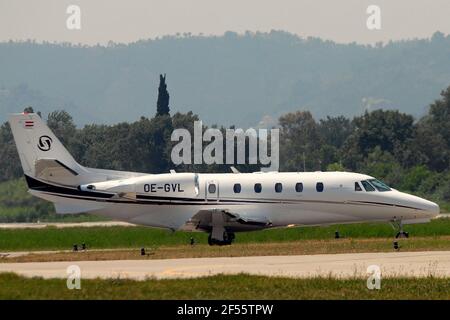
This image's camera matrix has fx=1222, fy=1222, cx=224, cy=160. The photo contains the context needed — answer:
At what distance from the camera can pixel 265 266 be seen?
32.8 meters

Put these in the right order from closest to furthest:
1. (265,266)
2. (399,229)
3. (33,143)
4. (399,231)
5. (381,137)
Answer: (265,266) → (399,231) → (399,229) → (33,143) → (381,137)

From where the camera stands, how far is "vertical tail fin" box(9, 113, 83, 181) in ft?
151

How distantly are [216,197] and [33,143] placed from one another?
7218mm

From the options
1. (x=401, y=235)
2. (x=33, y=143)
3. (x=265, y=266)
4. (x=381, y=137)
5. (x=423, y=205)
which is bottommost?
(x=265, y=266)

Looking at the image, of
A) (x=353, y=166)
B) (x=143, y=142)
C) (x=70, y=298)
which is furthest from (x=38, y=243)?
(x=353, y=166)

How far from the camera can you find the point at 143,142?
10381cm

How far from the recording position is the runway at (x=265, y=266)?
30.1 meters

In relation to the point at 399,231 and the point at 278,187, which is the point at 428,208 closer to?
the point at 399,231

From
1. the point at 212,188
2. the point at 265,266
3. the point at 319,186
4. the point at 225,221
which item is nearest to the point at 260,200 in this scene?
the point at 225,221

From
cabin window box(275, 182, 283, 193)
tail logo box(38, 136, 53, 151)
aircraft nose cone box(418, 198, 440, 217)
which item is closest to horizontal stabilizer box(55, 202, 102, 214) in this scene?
tail logo box(38, 136, 53, 151)
